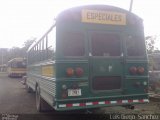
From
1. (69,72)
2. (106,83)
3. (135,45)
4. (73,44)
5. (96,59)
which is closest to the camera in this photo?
(69,72)

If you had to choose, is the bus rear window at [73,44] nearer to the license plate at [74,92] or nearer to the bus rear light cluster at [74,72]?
the bus rear light cluster at [74,72]

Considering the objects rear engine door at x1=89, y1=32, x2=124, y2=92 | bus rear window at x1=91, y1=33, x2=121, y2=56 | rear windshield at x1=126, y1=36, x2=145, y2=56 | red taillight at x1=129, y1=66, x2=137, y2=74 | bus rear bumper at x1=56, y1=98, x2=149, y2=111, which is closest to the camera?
bus rear bumper at x1=56, y1=98, x2=149, y2=111

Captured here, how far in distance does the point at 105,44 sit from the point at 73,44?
0.90 metres

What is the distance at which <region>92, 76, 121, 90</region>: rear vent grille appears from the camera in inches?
305

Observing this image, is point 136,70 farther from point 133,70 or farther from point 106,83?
point 106,83

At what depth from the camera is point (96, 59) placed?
7730 millimetres

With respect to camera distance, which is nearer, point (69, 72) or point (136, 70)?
point (69, 72)

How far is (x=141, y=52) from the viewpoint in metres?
8.22

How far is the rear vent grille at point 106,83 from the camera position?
7.74 metres

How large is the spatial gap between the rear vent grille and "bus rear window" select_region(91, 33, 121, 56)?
634 mm

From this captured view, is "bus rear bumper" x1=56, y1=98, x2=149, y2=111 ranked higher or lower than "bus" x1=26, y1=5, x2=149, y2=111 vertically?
lower

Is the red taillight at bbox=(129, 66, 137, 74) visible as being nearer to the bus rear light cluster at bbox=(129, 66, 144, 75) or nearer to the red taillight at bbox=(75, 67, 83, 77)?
the bus rear light cluster at bbox=(129, 66, 144, 75)

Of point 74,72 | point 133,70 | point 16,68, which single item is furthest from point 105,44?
point 16,68

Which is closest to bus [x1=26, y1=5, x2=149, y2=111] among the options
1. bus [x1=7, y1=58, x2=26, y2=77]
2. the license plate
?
the license plate
